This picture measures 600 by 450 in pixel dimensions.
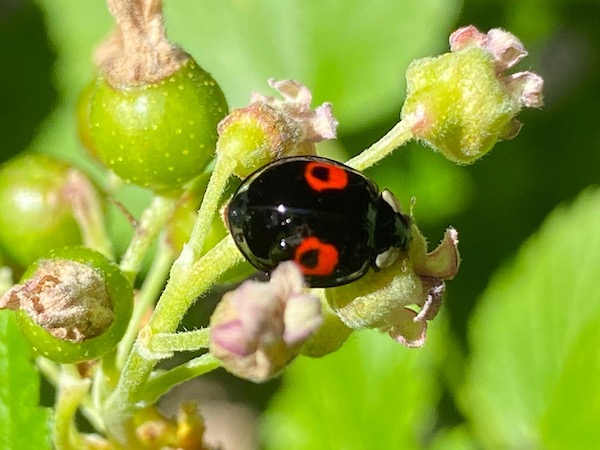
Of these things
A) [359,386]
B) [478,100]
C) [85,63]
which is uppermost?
[478,100]

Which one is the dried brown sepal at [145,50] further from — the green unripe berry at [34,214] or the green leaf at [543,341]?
A: the green leaf at [543,341]

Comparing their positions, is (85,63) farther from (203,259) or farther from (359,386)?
(203,259)

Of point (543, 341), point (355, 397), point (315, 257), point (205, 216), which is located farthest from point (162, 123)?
point (543, 341)

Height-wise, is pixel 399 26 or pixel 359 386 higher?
pixel 399 26

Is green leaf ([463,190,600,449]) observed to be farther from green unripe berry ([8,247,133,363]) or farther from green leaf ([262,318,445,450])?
green unripe berry ([8,247,133,363])

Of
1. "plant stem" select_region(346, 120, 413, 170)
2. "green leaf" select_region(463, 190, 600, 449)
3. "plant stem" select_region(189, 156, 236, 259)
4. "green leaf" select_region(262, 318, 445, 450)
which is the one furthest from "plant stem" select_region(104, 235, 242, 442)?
"green leaf" select_region(463, 190, 600, 449)

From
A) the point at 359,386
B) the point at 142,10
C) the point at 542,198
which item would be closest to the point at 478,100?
the point at 142,10
